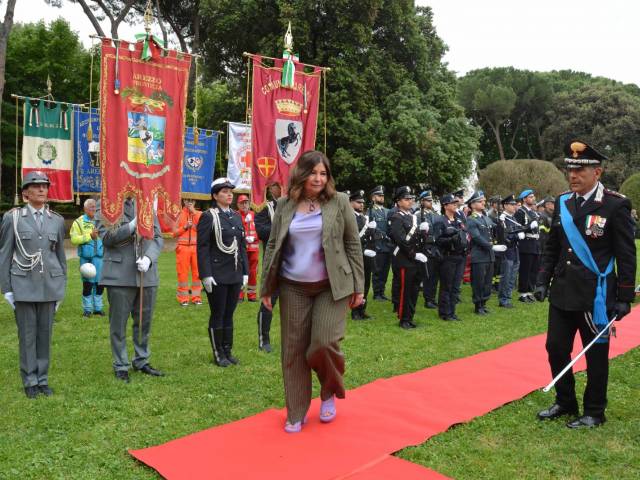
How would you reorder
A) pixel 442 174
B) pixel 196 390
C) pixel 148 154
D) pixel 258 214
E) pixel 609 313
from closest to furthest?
pixel 609 313
pixel 196 390
pixel 148 154
pixel 258 214
pixel 442 174

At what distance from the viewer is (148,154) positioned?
19.7 ft

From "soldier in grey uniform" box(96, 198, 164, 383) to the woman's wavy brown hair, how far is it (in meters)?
1.99

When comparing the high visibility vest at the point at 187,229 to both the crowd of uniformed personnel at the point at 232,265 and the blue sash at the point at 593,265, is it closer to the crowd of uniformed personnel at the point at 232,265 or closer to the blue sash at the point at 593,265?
the crowd of uniformed personnel at the point at 232,265

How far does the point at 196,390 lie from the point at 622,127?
137ft

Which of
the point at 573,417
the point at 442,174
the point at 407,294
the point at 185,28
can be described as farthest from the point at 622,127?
the point at 573,417

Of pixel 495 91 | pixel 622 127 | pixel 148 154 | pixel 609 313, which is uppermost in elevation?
pixel 495 91

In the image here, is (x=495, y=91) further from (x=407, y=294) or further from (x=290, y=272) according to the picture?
(x=290, y=272)

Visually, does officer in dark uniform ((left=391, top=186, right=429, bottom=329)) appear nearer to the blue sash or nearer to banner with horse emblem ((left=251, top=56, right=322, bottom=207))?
banner with horse emblem ((left=251, top=56, right=322, bottom=207))

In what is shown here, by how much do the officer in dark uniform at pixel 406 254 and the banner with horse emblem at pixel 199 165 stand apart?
7.95 meters

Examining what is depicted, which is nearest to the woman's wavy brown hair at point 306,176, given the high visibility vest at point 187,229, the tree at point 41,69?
the high visibility vest at point 187,229

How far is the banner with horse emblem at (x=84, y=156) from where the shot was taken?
13938mm

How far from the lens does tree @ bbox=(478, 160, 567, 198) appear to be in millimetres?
28391

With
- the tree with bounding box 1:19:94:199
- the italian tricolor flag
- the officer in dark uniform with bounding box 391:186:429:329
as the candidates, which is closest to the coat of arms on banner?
the officer in dark uniform with bounding box 391:186:429:329

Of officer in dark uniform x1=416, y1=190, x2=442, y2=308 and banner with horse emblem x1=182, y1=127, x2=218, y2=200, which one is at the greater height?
banner with horse emblem x1=182, y1=127, x2=218, y2=200
